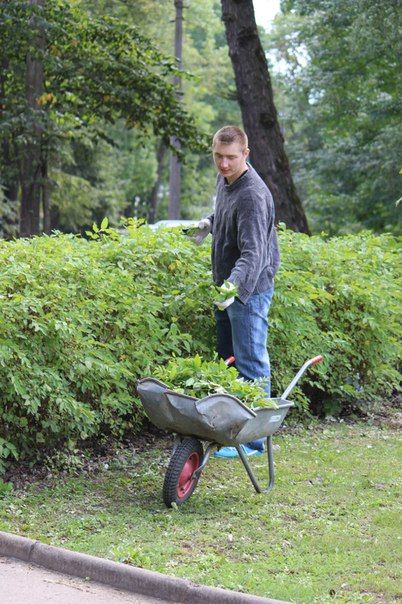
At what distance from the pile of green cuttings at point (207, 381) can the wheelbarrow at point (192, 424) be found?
0.12m

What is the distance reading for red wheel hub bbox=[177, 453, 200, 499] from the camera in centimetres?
629

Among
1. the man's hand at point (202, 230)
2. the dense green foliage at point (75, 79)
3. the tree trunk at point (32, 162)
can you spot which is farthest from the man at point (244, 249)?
the tree trunk at point (32, 162)

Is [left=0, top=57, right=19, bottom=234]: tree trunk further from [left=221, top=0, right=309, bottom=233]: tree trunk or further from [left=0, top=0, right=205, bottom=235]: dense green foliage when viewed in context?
[left=221, top=0, right=309, bottom=233]: tree trunk

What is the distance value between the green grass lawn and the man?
0.59 m

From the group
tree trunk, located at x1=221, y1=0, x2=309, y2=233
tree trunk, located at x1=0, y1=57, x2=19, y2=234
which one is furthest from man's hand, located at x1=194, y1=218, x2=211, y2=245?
tree trunk, located at x1=0, y1=57, x2=19, y2=234

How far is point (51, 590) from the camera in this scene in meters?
4.93

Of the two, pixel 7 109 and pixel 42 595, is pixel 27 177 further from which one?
pixel 42 595

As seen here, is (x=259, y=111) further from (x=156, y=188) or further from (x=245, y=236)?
(x=156, y=188)

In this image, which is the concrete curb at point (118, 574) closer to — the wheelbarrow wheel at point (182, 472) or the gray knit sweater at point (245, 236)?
the wheelbarrow wheel at point (182, 472)

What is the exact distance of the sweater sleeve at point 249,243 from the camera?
689cm

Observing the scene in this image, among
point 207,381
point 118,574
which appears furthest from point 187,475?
point 118,574

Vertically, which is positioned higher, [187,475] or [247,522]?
[187,475]

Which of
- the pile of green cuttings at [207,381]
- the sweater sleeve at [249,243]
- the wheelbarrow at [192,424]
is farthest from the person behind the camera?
the sweater sleeve at [249,243]

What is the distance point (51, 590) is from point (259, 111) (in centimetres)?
1066
